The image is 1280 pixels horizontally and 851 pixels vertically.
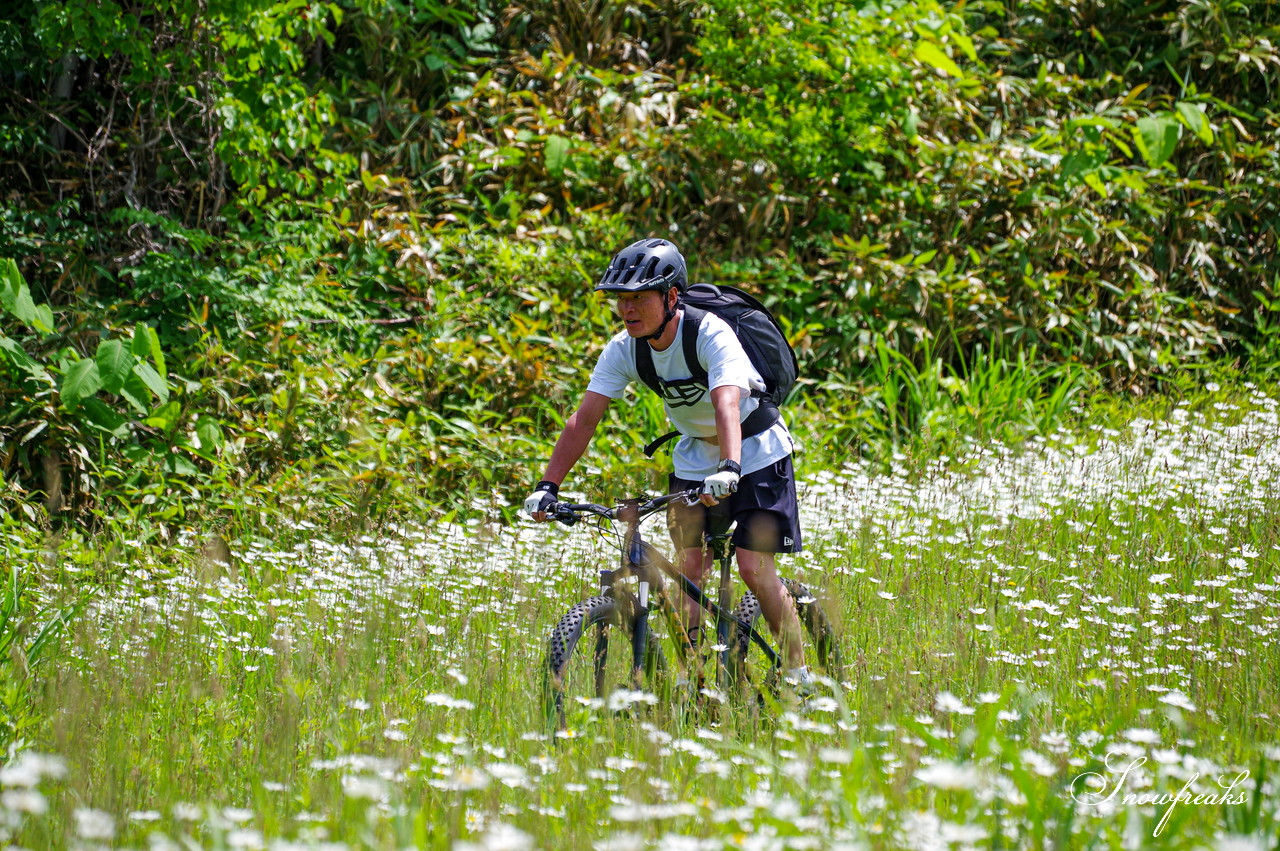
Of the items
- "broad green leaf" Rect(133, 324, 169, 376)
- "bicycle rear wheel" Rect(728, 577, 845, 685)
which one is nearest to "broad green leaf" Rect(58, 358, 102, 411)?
"broad green leaf" Rect(133, 324, 169, 376)

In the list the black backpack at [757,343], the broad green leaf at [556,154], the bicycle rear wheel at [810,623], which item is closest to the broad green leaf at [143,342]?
the black backpack at [757,343]

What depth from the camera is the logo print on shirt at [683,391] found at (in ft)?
14.2

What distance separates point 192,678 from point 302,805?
44.0 inches

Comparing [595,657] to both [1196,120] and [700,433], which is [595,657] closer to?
[700,433]

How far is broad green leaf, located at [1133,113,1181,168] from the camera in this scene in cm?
944

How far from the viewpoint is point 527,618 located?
431 centimetres

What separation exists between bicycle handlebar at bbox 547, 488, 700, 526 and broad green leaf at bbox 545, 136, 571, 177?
593cm

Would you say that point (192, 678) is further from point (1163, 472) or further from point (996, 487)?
point (1163, 472)

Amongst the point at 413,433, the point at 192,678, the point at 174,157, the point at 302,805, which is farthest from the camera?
the point at 174,157

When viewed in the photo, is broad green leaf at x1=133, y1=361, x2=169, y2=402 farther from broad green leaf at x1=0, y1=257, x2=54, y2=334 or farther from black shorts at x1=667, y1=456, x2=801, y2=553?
black shorts at x1=667, y1=456, x2=801, y2=553

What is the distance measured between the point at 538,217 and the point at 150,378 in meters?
3.86

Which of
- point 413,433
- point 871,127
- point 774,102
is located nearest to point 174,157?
point 413,433

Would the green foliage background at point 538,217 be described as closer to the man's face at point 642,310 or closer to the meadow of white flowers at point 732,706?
the meadow of white flowers at point 732,706

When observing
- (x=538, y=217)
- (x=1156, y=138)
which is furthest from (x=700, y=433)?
(x=1156, y=138)
